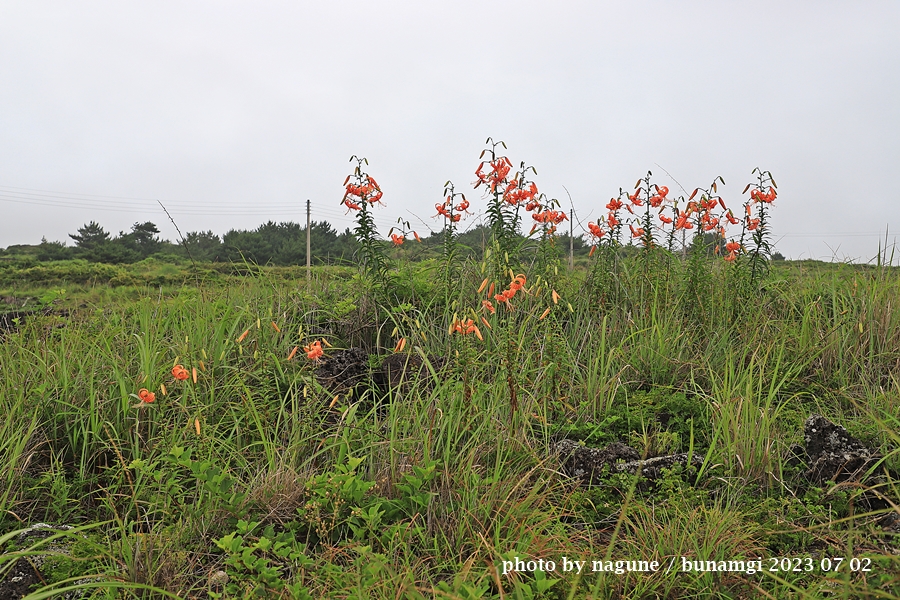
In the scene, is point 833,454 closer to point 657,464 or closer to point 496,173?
point 657,464

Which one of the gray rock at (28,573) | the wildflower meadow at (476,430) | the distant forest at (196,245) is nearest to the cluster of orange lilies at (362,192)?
the wildflower meadow at (476,430)

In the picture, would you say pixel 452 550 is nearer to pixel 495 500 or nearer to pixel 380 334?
pixel 495 500

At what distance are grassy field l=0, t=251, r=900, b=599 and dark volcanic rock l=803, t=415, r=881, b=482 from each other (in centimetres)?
8

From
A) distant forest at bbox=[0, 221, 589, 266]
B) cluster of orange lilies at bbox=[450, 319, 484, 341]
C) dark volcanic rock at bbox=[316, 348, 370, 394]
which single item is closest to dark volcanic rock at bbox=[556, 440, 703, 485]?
cluster of orange lilies at bbox=[450, 319, 484, 341]

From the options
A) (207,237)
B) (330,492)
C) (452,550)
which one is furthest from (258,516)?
(207,237)

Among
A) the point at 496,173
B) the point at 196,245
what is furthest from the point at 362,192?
the point at 196,245

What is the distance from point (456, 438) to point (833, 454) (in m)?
1.89

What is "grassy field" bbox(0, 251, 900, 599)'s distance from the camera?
2.31 meters

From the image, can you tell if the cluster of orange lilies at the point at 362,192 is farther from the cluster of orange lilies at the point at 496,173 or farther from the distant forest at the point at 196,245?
the distant forest at the point at 196,245

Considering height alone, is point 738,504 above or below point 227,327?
below

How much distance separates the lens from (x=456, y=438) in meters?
3.04

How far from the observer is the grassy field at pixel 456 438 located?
7.57 ft

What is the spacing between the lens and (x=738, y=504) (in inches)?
112

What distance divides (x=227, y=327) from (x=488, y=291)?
2.09 meters
